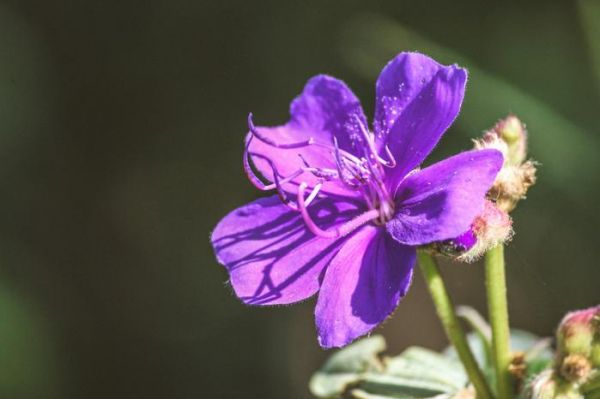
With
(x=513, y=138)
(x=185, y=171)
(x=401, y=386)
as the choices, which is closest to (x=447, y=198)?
(x=513, y=138)

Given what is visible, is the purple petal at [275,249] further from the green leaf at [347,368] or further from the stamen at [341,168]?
the green leaf at [347,368]

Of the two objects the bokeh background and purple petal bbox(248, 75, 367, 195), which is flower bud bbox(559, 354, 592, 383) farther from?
the bokeh background

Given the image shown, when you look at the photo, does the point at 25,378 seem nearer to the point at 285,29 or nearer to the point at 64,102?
the point at 64,102

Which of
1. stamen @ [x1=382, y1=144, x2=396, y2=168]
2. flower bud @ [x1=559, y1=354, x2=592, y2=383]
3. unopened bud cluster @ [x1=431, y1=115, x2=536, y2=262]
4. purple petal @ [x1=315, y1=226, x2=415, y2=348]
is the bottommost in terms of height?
flower bud @ [x1=559, y1=354, x2=592, y2=383]

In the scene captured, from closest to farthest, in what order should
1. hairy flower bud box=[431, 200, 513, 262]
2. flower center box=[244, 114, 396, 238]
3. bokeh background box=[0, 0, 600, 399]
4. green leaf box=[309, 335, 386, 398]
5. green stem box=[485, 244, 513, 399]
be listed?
hairy flower bud box=[431, 200, 513, 262] < flower center box=[244, 114, 396, 238] < green stem box=[485, 244, 513, 399] < green leaf box=[309, 335, 386, 398] < bokeh background box=[0, 0, 600, 399]

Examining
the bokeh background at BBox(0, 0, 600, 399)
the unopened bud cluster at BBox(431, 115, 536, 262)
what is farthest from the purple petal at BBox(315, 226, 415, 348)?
the bokeh background at BBox(0, 0, 600, 399)

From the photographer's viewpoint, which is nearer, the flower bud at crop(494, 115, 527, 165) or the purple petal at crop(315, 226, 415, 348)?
the purple petal at crop(315, 226, 415, 348)

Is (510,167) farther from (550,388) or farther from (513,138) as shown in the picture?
(550,388)

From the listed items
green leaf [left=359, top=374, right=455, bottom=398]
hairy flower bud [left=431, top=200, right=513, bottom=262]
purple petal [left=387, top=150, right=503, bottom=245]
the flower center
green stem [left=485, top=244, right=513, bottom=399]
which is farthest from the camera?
green leaf [left=359, top=374, right=455, bottom=398]
